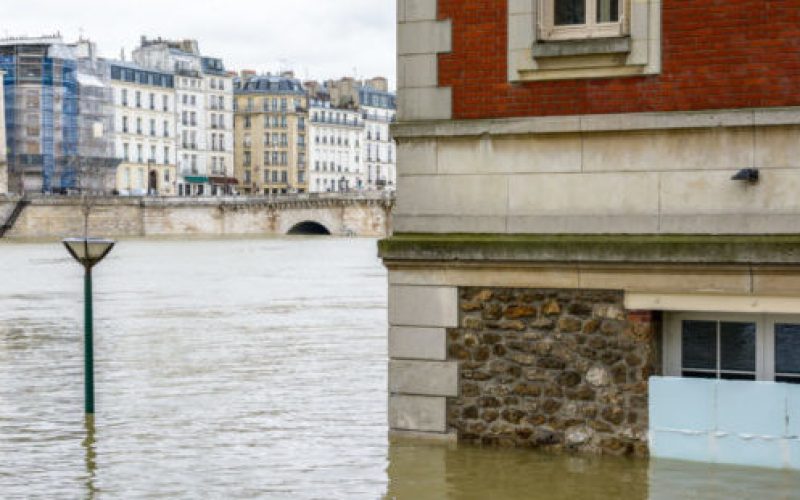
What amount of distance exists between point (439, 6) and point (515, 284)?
2360 millimetres

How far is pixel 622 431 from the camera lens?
10.7 meters

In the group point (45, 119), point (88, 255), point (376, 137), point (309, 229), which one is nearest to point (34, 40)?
point (45, 119)

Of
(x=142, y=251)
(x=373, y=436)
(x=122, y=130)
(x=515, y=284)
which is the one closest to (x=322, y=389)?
(x=373, y=436)

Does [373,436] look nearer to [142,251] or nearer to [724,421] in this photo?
[724,421]

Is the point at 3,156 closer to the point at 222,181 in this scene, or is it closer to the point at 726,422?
the point at 222,181

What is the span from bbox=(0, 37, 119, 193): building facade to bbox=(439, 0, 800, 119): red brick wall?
105m

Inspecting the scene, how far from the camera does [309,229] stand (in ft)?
384

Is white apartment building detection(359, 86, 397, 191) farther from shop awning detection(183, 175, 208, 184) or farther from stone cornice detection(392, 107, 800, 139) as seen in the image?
stone cornice detection(392, 107, 800, 139)

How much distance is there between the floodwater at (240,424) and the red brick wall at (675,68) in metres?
2.81

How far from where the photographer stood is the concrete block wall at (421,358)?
11.1 metres

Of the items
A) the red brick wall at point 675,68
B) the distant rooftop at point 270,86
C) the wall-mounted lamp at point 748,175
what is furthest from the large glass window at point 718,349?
the distant rooftop at point 270,86

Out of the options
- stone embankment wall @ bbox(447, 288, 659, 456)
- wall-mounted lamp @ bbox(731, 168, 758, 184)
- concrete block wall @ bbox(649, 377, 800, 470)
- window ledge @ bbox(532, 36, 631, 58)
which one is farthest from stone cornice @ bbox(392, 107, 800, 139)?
concrete block wall @ bbox(649, 377, 800, 470)

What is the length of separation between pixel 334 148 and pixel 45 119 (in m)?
42.7

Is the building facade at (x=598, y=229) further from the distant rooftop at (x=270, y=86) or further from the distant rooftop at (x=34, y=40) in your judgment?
the distant rooftop at (x=270, y=86)
